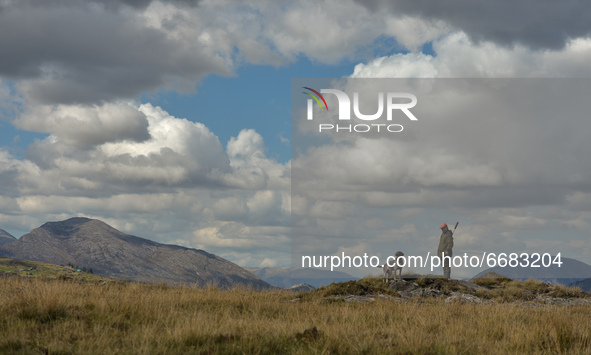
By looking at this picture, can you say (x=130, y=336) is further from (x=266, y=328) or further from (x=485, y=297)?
(x=485, y=297)

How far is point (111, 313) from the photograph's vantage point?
12758 millimetres

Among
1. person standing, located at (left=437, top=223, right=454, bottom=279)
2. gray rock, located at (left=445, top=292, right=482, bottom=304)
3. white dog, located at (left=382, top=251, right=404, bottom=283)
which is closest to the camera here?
gray rock, located at (left=445, top=292, right=482, bottom=304)

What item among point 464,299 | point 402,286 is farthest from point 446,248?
point 464,299

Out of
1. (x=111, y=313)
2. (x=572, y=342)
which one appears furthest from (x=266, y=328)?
(x=572, y=342)

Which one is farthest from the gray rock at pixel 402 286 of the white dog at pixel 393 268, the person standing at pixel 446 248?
the person standing at pixel 446 248

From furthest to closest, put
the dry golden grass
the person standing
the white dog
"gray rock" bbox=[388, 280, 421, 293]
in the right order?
the person standing, the white dog, "gray rock" bbox=[388, 280, 421, 293], the dry golden grass

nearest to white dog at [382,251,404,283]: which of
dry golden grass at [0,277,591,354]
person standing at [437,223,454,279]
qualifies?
person standing at [437,223,454,279]

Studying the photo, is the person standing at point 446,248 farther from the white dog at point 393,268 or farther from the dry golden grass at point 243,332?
the dry golden grass at point 243,332

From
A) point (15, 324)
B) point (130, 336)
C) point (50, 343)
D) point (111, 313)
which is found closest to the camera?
point (50, 343)

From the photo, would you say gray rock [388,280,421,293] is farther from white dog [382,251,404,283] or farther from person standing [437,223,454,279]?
person standing [437,223,454,279]

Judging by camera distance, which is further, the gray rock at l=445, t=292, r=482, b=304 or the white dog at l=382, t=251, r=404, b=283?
the white dog at l=382, t=251, r=404, b=283

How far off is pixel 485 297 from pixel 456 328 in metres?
14.0

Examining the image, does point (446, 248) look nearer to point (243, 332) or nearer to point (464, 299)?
point (464, 299)

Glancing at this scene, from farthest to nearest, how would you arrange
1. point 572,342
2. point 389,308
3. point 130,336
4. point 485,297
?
point 485,297 < point 389,308 < point 572,342 < point 130,336
